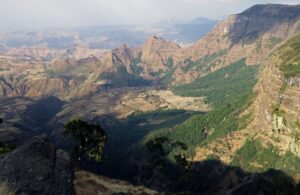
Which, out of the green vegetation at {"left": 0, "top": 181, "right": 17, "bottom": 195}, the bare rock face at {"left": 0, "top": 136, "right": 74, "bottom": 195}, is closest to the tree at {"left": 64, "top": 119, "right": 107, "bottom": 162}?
the bare rock face at {"left": 0, "top": 136, "right": 74, "bottom": 195}

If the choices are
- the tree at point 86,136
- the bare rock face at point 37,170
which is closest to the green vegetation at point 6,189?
the bare rock face at point 37,170

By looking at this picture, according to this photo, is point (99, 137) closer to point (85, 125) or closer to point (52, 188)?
point (85, 125)

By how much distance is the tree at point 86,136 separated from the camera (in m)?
141

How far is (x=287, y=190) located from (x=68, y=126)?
69657 mm

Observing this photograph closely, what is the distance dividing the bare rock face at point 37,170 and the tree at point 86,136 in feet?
274

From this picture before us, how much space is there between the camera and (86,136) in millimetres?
142625

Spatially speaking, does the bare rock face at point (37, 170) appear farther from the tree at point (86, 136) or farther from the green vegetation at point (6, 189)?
the tree at point (86, 136)

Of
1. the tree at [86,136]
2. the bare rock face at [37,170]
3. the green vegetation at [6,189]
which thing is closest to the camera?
the green vegetation at [6,189]

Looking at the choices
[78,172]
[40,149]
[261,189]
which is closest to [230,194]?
[261,189]

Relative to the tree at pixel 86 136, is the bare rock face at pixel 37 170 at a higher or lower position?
higher

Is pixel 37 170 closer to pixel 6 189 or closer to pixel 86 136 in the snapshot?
pixel 6 189

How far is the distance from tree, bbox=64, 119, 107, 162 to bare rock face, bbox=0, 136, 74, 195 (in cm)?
8353

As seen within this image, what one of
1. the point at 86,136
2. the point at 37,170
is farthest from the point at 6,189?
the point at 86,136

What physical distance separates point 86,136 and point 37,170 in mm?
89607
